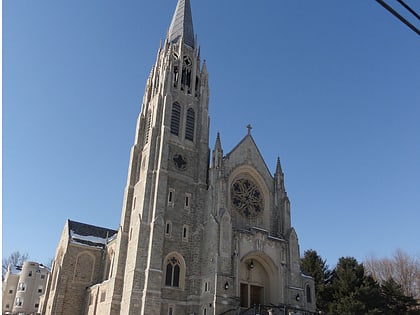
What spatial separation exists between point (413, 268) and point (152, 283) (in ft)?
118

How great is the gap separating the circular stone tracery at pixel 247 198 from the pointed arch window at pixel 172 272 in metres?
7.90

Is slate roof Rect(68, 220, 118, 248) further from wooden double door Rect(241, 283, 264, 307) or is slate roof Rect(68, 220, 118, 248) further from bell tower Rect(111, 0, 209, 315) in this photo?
wooden double door Rect(241, 283, 264, 307)

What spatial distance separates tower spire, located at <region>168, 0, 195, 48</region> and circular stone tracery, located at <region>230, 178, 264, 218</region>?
19436 millimetres

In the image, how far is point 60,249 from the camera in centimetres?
4481

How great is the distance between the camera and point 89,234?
→ 46344 millimetres

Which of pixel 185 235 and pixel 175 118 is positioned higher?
pixel 175 118

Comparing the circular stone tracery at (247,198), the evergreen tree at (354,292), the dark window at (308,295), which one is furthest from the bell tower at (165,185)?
the evergreen tree at (354,292)

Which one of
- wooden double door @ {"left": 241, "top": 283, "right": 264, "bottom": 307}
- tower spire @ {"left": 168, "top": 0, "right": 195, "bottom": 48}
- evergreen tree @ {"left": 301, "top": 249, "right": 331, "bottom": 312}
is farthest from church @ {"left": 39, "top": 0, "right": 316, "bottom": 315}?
evergreen tree @ {"left": 301, "top": 249, "right": 331, "bottom": 312}

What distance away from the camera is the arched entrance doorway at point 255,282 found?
111 feet

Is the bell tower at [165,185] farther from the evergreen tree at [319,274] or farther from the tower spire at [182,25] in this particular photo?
the evergreen tree at [319,274]

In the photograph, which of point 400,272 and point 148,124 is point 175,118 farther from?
point 400,272

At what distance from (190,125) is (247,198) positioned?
9.80 m

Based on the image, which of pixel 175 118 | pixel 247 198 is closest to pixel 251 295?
pixel 247 198

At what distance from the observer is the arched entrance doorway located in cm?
3388
